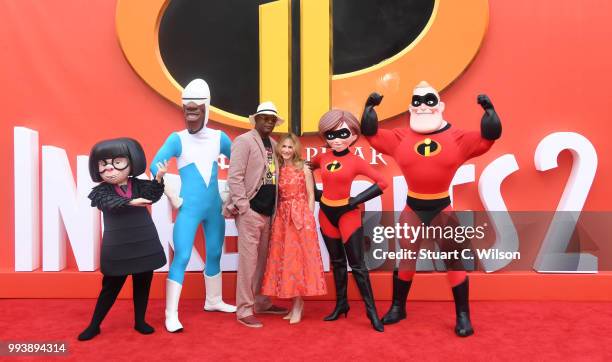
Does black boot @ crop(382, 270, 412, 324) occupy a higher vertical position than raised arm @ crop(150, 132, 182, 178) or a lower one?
lower

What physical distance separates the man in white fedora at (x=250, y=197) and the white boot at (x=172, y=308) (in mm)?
406

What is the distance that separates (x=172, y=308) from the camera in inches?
113

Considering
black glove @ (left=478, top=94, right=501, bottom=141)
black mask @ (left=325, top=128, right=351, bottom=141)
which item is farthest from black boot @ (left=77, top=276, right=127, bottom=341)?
black glove @ (left=478, top=94, right=501, bottom=141)

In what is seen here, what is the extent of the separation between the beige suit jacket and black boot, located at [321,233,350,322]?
0.62m

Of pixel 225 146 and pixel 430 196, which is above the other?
pixel 225 146

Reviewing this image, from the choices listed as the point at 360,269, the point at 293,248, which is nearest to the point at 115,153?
the point at 293,248

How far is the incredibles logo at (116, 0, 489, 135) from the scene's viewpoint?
3676mm

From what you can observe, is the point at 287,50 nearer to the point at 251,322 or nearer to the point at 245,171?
the point at 245,171

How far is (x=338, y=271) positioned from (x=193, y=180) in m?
1.23

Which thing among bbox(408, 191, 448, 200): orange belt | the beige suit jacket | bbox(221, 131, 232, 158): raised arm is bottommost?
bbox(408, 191, 448, 200): orange belt

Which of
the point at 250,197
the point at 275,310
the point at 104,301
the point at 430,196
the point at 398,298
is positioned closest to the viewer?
A: the point at 104,301

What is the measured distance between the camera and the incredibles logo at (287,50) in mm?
3676

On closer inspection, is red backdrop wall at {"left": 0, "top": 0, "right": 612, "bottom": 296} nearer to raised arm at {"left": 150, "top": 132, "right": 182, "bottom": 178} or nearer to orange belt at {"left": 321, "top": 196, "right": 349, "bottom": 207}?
raised arm at {"left": 150, "top": 132, "right": 182, "bottom": 178}

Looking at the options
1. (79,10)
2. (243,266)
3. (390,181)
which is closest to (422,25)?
(390,181)
